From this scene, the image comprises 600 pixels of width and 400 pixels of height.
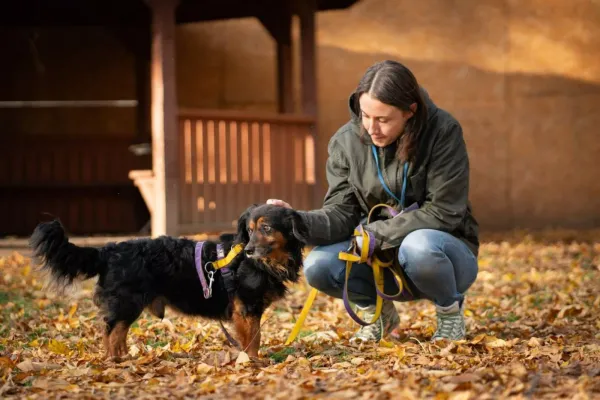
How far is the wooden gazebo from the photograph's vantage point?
9430 mm

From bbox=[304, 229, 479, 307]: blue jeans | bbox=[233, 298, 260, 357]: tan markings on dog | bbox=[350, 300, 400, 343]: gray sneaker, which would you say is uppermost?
bbox=[304, 229, 479, 307]: blue jeans

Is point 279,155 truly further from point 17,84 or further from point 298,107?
point 17,84

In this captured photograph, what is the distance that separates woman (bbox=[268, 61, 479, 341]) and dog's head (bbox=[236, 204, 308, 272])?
16 cm

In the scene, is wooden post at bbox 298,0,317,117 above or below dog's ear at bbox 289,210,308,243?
above

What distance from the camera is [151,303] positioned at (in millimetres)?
4520

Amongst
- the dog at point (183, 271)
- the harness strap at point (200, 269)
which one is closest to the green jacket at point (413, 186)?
the dog at point (183, 271)

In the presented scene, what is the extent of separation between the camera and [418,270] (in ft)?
15.0

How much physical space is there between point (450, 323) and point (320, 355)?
29.4 inches

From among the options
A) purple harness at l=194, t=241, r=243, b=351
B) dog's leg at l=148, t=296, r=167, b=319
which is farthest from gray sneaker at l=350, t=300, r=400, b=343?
dog's leg at l=148, t=296, r=167, b=319

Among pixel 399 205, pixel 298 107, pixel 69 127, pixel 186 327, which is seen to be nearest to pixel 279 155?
pixel 298 107

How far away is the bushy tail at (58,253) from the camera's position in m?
4.27

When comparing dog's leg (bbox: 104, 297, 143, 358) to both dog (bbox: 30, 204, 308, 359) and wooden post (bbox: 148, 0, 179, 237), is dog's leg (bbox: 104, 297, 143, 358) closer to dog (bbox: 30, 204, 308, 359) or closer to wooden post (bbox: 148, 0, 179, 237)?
dog (bbox: 30, 204, 308, 359)

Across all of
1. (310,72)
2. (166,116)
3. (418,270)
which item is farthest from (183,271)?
(310,72)

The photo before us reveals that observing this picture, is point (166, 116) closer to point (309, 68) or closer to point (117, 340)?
point (309, 68)
